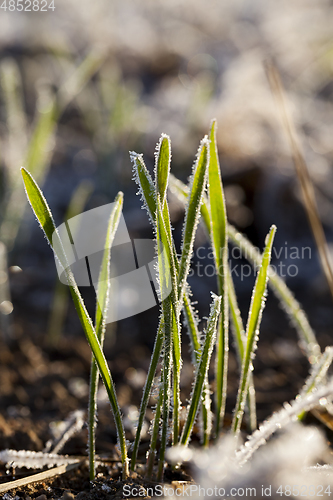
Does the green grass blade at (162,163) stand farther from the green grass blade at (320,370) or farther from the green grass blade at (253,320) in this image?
the green grass blade at (320,370)

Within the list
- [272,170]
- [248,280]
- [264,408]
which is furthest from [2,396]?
[272,170]

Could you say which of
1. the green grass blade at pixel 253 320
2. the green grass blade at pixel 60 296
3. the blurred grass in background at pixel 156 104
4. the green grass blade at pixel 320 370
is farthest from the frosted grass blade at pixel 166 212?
the green grass blade at pixel 60 296

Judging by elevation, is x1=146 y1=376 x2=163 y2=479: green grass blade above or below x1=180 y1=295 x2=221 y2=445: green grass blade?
below

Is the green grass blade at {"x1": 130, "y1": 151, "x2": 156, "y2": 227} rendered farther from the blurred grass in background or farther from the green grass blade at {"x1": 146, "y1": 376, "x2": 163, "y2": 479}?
the blurred grass in background

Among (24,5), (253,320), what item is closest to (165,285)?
(253,320)

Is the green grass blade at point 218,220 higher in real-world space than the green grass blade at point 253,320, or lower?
higher

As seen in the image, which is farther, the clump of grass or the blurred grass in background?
the blurred grass in background

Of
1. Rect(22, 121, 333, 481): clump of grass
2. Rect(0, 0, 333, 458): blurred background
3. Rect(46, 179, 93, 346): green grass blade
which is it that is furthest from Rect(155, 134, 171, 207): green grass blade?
Rect(46, 179, 93, 346): green grass blade
